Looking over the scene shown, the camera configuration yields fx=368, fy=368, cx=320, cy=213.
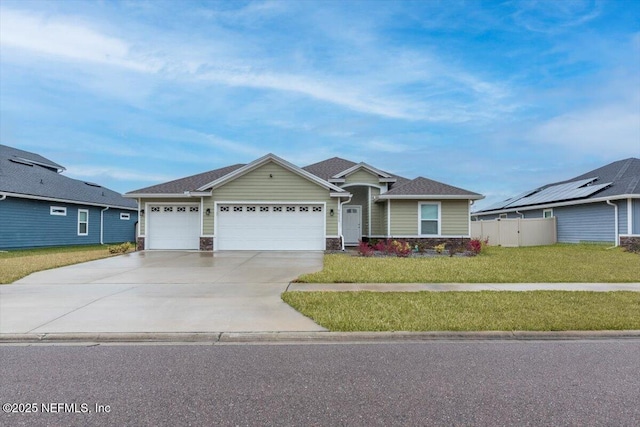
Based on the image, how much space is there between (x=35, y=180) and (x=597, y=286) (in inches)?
1139

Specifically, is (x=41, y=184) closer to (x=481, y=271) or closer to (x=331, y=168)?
(x=331, y=168)

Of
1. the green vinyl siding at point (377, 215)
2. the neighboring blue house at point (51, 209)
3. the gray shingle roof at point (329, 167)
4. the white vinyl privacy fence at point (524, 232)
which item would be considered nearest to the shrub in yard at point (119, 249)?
the neighboring blue house at point (51, 209)

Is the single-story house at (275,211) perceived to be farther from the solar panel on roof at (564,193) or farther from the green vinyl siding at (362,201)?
the solar panel on roof at (564,193)

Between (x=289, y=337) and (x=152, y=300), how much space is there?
3.81 m

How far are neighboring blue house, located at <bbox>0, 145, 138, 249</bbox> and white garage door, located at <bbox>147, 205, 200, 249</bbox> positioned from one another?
732 cm

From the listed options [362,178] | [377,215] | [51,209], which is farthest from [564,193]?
[51,209]

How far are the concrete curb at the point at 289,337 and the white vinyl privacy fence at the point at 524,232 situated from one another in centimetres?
2006

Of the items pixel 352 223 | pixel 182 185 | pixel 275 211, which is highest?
pixel 182 185

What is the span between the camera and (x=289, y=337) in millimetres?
5504

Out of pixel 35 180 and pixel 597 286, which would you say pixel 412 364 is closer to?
pixel 597 286

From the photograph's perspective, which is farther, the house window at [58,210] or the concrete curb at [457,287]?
the house window at [58,210]

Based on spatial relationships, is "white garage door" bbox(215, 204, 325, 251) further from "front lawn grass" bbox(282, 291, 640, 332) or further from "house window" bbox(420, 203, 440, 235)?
"front lawn grass" bbox(282, 291, 640, 332)

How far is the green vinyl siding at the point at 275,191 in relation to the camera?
1919cm

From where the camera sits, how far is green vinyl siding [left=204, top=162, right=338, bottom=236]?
19.2m
